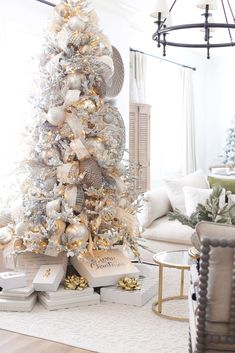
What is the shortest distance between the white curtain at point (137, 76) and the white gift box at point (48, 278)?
153 inches

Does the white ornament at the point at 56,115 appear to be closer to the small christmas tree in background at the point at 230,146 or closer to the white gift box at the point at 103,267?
the white gift box at the point at 103,267

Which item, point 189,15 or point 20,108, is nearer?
point 20,108

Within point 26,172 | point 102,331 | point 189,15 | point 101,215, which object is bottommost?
Answer: point 102,331

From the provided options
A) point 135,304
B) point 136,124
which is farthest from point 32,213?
point 136,124

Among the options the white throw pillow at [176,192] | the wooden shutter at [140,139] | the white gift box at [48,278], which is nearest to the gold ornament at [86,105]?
the white gift box at [48,278]

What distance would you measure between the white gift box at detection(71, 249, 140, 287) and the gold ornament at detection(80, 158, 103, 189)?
58cm

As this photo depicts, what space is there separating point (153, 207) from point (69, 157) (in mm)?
1406

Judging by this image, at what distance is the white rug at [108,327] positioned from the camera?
9.62 ft

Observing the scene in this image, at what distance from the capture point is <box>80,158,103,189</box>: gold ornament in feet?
12.6

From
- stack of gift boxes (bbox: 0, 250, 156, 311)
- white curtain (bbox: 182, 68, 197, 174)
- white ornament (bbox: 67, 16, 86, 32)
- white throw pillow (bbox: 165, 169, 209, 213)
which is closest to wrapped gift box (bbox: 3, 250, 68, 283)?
stack of gift boxes (bbox: 0, 250, 156, 311)

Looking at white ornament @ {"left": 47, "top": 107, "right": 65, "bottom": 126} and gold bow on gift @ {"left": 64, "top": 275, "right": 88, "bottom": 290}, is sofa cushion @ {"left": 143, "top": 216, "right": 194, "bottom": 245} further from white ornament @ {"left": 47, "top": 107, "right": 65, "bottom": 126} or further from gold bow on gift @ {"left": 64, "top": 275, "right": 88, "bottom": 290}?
white ornament @ {"left": 47, "top": 107, "right": 65, "bottom": 126}

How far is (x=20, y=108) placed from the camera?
5027 mm

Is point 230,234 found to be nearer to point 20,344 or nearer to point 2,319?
point 20,344

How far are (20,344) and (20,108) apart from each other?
275cm
